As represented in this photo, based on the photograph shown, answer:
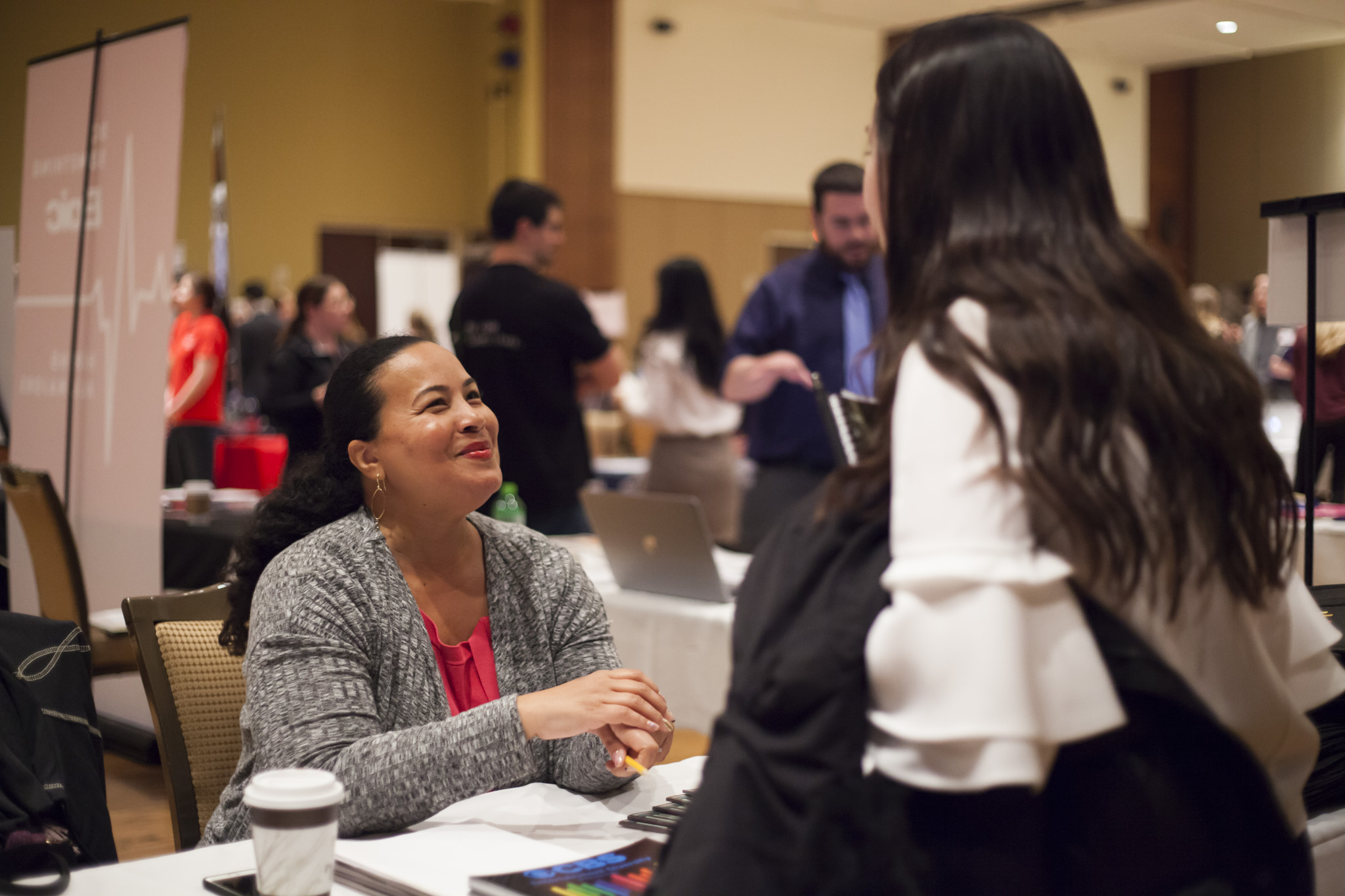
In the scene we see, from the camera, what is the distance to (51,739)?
156 centimetres

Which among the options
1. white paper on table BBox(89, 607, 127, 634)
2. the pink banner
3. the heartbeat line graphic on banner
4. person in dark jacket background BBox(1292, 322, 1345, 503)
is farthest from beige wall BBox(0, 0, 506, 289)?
person in dark jacket background BBox(1292, 322, 1345, 503)

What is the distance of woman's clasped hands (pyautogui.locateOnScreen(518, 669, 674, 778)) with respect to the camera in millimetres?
1411

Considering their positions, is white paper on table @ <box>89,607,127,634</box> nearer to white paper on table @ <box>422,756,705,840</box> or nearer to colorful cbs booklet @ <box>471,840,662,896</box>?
white paper on table @ <box>422,756,705,840</box>

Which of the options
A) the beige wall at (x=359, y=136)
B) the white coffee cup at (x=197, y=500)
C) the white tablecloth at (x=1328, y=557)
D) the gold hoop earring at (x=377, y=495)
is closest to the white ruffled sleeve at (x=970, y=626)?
the gold hoop earring at (x=377, y=495)

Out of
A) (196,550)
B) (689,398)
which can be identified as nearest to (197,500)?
(196,550)

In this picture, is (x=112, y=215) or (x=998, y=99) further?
(x=112, y=215)

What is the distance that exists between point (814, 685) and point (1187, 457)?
29 centimetres

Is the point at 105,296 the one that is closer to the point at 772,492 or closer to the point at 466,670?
the point at 772,492

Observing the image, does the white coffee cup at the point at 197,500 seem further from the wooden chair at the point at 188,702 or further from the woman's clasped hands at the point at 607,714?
the woman's clasped hands at the point at 607,714

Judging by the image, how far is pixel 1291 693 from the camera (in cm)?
100

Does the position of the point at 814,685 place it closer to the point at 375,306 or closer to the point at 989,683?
the point at 989,683

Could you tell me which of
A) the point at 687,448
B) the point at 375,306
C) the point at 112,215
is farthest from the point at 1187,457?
the point at 375,306

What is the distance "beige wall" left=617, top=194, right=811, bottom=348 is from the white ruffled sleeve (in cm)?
896

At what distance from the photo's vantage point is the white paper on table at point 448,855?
46.3 inches
